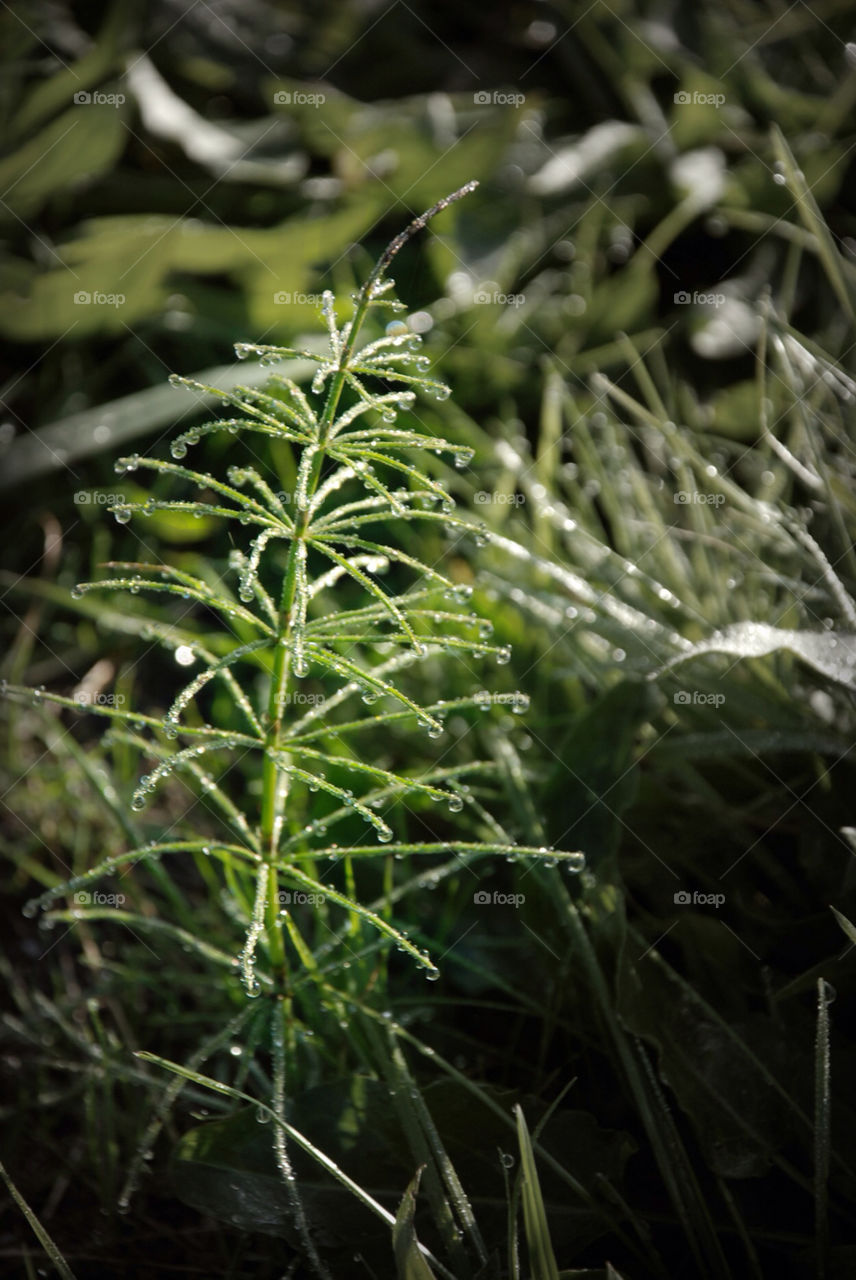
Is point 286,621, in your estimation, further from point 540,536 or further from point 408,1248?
point 540,536

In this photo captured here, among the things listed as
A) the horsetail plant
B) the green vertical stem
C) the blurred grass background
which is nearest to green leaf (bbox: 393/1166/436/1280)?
the horsetail plant

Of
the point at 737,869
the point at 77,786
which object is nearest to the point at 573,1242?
the point at 737,869

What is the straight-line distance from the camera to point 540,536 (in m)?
1.17

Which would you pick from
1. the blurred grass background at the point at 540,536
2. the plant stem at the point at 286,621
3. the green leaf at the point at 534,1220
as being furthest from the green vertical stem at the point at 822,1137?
the plant stem at the point at 286,621

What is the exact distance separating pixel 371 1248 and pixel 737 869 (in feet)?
1.47

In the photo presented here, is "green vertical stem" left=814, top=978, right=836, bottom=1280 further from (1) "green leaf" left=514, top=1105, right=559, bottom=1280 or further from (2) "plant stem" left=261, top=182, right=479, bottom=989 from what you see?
(2) "plant stem" left=261, top=182, right=479, bottom=989

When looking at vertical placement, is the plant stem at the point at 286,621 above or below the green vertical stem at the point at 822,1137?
above

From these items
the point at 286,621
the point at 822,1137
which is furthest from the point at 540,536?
the point at 822,1137

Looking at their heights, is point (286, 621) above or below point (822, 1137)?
above

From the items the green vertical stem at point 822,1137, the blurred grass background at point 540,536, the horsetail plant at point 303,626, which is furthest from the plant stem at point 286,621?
the green vertical stem at point 822,1137

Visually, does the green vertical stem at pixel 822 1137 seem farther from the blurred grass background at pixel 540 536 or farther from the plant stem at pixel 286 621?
the plant stem at pixel 286 621

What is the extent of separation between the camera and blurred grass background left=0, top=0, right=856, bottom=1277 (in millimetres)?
769

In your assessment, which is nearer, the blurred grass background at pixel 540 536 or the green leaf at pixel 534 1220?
the green leaf at pixel 534 1220

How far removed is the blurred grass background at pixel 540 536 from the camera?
0.77m
